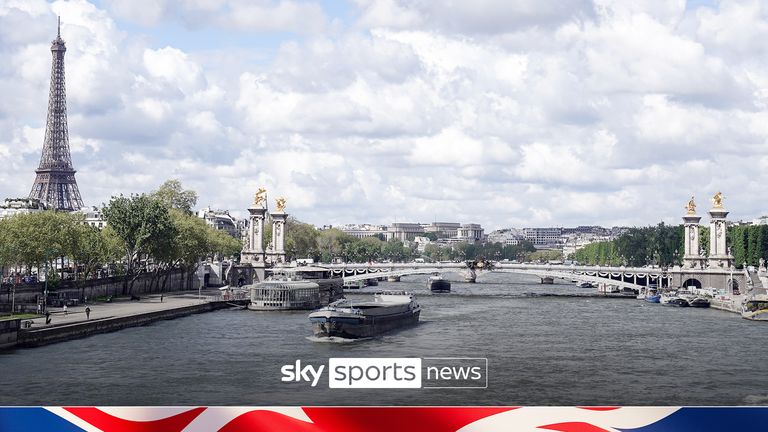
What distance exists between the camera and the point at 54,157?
9656cm

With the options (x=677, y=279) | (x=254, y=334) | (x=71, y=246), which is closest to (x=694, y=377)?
(x=254, y=334)

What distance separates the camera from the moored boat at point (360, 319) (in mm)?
42688

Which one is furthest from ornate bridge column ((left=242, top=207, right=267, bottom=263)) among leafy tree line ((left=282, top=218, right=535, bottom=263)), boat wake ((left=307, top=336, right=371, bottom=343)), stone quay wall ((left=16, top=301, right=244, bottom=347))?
boat wake ((left=307, top=336, right=371, bottom=343))

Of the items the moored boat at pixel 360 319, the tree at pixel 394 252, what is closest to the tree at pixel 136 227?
the moored boat at pixel 360 319

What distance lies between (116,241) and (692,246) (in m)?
49.2

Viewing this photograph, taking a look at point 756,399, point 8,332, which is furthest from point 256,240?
point 756,399

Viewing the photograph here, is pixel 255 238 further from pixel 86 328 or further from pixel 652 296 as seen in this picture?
pixel 86 328

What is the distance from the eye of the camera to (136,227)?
62.6m

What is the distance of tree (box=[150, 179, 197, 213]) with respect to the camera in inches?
3447

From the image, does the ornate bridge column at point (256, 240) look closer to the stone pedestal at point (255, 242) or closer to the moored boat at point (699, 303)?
the stone pedestal at point (255, 242)

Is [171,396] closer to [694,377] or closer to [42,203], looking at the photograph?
[694,377]

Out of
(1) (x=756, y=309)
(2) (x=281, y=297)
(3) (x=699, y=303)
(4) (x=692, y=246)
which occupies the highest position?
(4) (x=692, y=246)

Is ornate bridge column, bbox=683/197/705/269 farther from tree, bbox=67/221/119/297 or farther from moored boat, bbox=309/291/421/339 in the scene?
tree, bbox=67/221/119/297

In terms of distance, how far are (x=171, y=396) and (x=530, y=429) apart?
12852 mm
